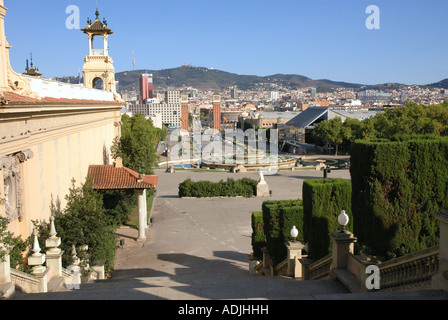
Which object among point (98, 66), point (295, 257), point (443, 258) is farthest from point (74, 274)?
point (98, 66)

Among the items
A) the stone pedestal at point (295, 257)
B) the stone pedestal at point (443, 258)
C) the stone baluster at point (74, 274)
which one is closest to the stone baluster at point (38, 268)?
the stone baluster at point (74, 274)

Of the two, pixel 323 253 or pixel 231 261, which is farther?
pixel 231 261

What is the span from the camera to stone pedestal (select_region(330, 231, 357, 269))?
9.00 metres

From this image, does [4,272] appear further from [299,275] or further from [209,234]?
[209,234]

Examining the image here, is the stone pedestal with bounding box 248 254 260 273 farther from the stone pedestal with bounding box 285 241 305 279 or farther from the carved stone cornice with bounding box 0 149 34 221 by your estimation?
the carved stone cornice with bounding box 0 149 34 221

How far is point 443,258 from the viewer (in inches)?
251

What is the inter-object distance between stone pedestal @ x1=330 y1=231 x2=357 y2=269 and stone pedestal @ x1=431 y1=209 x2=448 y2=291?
2580mm

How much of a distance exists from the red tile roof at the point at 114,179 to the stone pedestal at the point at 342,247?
1086 centimetres

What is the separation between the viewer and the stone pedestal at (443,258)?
20.6ft

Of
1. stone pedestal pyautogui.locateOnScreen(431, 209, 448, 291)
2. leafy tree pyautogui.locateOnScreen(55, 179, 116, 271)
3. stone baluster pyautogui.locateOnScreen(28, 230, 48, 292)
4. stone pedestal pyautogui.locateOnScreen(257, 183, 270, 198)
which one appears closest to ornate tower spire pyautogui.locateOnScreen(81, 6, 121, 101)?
stone pedestal pyautogui.locateOnScreen(257, 183, 270, 198)

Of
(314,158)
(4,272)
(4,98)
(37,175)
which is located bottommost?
(314,158)
